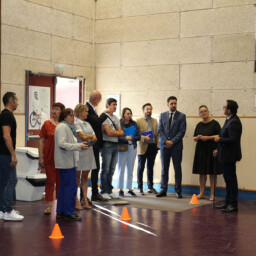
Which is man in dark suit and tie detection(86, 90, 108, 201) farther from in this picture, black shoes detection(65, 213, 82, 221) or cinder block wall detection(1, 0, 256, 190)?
cinder block wall detection(1, 0, 256, 190)

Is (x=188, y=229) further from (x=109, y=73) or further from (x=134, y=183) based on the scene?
(x=109, y=73)

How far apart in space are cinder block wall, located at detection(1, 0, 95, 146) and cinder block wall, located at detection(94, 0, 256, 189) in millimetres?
321

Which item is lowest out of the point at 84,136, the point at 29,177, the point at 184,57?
the point at 29,177

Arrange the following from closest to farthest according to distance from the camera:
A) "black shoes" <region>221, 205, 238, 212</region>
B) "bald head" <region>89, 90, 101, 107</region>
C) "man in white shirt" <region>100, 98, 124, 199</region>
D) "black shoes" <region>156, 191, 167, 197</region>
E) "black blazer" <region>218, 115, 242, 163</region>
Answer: "black blazer" <region>218, 115, 242, 163</region>, "black shoes" <region>221, 205, 238, 212</region>, "bald head" <region>89, 90, 101, 107</region>, "man in white shirt" <region>100, 98, 124, 199</region>, "black shoes" <region>156, 191, 167, 197</region>

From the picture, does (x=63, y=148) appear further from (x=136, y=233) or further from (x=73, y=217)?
(x=136, y=233)

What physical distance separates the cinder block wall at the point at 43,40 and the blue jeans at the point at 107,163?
151 centimetres

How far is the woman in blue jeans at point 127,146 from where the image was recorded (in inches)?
304

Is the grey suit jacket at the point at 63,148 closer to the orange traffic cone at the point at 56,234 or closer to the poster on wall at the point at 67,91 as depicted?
the orange traffic cone at the point at 56,234

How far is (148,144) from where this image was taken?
819 cm

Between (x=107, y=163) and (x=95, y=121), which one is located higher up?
(x=95, y=121)

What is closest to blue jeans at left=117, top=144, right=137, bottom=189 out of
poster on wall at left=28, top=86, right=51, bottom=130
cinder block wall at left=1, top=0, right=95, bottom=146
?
poster on wall at left=28, top=86, right=51, bottom=130

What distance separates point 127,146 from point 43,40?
7.79ft

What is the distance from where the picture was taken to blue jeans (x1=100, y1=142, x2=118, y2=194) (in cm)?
720

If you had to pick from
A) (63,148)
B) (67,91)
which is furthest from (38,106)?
(63,148)
